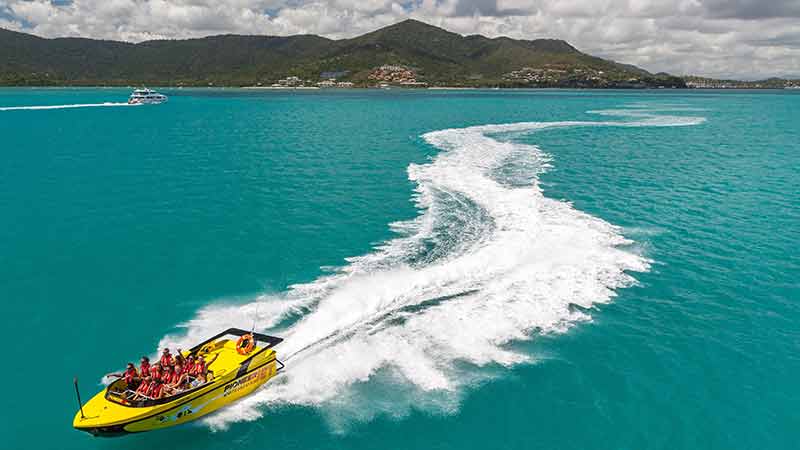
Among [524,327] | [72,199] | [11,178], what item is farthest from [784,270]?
[11,178]

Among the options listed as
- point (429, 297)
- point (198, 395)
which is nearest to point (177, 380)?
point (198, 395)

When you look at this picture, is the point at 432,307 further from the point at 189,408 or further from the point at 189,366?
the point at 189,408

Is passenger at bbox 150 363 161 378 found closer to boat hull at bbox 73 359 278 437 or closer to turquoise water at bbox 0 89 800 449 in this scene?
boat hull at bbox 73 359 278 437

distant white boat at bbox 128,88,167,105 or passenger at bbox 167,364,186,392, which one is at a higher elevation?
distant white boat at bbox 128,88,167,105

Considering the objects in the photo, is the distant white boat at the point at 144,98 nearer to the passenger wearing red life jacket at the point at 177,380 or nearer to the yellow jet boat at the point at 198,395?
the yellow jet boat at the point at 198,395

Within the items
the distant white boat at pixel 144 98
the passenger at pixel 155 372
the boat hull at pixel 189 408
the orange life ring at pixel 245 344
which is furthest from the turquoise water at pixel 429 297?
the distant white boat at pixel 144 98

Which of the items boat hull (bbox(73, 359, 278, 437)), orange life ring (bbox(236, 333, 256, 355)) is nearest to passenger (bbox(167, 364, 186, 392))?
boat hull (bbox(73, 359, 278, 437))
